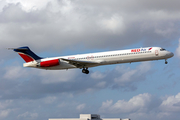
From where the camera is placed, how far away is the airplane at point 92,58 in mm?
57812

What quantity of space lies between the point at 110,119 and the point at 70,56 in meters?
54.6

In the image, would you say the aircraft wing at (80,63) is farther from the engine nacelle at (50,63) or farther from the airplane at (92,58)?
the engine nacelle at (50,63)

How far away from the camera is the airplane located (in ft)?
190

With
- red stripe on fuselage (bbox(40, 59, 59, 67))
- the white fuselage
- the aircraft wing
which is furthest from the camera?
red stripe on fuselage (bbox(40, 59, 59, 67))

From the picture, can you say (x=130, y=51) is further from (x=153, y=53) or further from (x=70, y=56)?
(x=70, y=56)

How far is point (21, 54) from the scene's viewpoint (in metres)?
64.1

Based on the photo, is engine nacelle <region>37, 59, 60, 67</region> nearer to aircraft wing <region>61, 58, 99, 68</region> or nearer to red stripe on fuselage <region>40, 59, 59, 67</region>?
red stripe on fuselage <region>40, 59, 59, 67</region>

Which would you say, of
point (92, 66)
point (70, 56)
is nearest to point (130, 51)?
point (92, 66)

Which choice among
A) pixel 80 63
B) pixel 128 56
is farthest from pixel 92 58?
pixel 128 56

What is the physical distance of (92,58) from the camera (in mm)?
60156

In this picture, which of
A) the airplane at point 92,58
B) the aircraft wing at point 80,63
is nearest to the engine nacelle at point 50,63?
the airplane at point 92,58

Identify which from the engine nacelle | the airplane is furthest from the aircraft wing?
the engine nacelle

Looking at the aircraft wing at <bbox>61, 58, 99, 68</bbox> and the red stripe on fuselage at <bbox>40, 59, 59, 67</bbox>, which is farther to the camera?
the red stripe on fuselage at <bbox>40, 59, 59, 67</bbox>

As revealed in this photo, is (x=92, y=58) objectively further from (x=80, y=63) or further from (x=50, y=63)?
(x=50, y=63)
